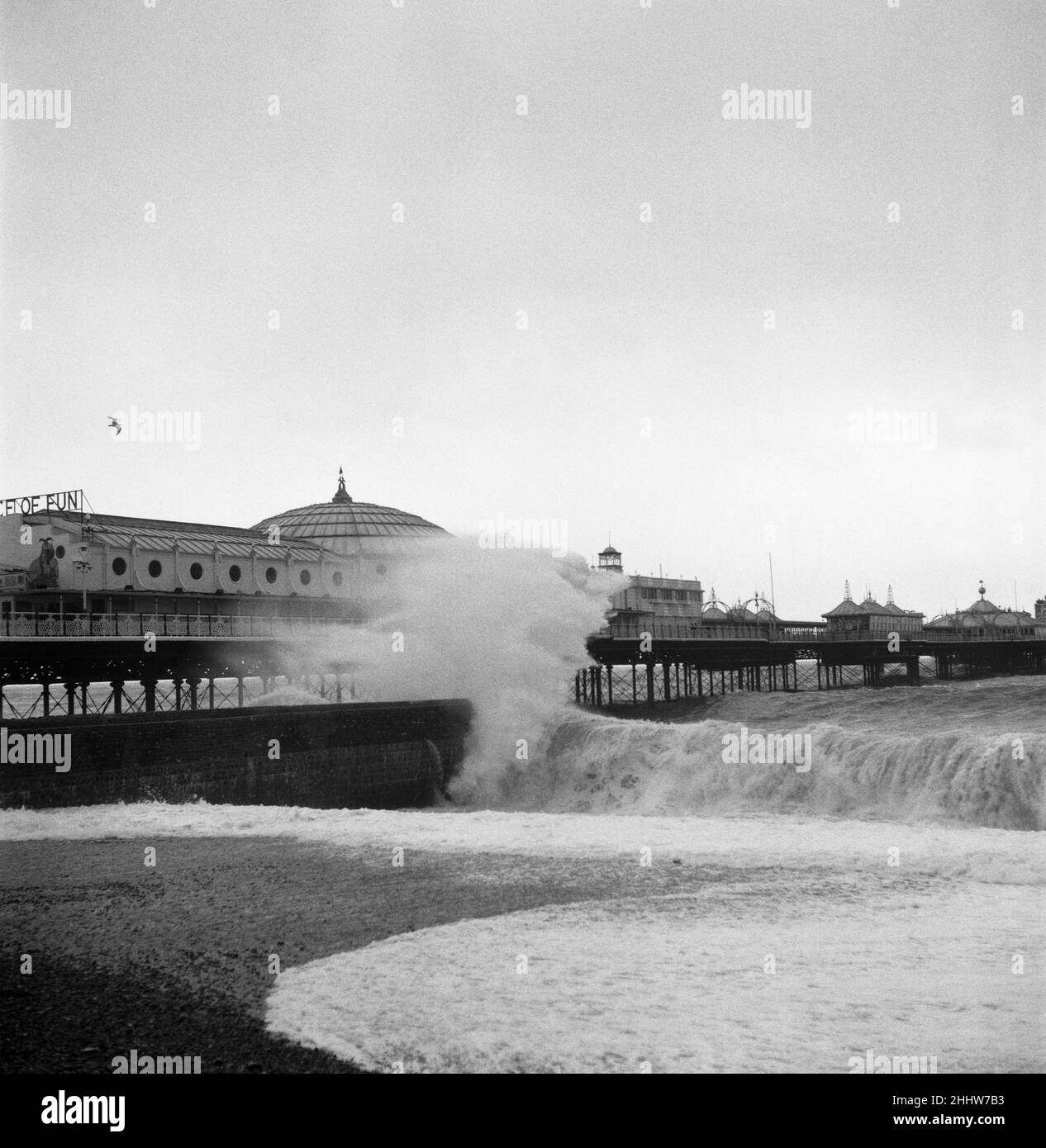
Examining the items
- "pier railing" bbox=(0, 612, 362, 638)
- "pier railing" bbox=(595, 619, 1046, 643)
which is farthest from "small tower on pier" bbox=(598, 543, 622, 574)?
"pier railing" bbox=(0, 612, 362, 638)

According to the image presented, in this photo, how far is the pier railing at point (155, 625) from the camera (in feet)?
108

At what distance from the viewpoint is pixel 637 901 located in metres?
15.6

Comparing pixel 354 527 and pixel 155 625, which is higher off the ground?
pixel 354 527

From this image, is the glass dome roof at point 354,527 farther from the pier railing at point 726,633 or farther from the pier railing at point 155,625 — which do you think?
the pier railing at point 155,625

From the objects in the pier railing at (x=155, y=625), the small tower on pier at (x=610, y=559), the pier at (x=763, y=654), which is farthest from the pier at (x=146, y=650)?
the small tower on pier at (x=610, y=559)

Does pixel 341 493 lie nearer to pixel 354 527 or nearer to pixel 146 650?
pixel 354 527

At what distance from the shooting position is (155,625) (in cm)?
3619

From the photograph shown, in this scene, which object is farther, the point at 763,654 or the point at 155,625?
the point at 763,654

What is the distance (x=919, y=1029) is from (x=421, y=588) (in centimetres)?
3521

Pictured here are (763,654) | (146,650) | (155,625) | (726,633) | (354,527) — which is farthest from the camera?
(763,654)

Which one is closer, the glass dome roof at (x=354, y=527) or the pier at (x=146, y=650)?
the pier at (x=146, y=650)

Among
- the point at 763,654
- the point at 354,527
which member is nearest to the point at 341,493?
the point at 354,527
